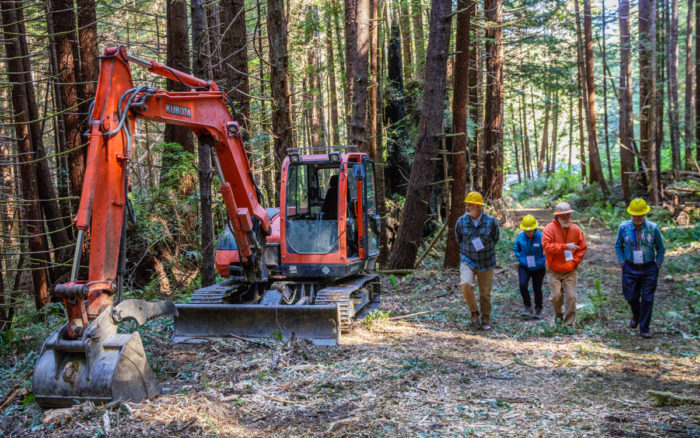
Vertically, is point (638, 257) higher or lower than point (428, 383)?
higher

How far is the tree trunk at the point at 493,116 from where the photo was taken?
1828 cm

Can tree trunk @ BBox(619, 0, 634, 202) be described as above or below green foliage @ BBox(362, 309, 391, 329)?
above

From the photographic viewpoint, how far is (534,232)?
10000mm

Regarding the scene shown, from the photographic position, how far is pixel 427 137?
12.7 meters

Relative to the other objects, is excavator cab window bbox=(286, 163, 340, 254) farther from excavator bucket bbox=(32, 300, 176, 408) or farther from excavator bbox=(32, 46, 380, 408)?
excavator bucket bbox=(32, 300, 176, 408)

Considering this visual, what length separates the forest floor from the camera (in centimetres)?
496

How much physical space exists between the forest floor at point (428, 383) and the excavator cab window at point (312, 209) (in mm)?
1576

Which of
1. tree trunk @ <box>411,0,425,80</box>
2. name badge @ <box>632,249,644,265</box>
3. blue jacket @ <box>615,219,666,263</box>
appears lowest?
name badge @ <box>632,249,644,265</box>

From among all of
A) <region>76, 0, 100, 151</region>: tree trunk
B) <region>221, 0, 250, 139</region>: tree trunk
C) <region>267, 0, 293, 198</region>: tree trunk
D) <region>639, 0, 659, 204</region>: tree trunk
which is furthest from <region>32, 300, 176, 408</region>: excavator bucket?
<region>639, 0, 659, 204</region>: tree trunk

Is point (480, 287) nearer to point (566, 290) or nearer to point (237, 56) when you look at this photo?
point (566, 290)

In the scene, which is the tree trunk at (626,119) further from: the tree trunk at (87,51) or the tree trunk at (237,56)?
the tree trunk at (87,51)

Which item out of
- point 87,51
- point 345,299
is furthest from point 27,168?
point 345,299

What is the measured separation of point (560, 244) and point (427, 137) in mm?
4722

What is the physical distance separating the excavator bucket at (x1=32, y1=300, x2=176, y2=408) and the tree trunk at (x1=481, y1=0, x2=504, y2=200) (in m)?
15.4
